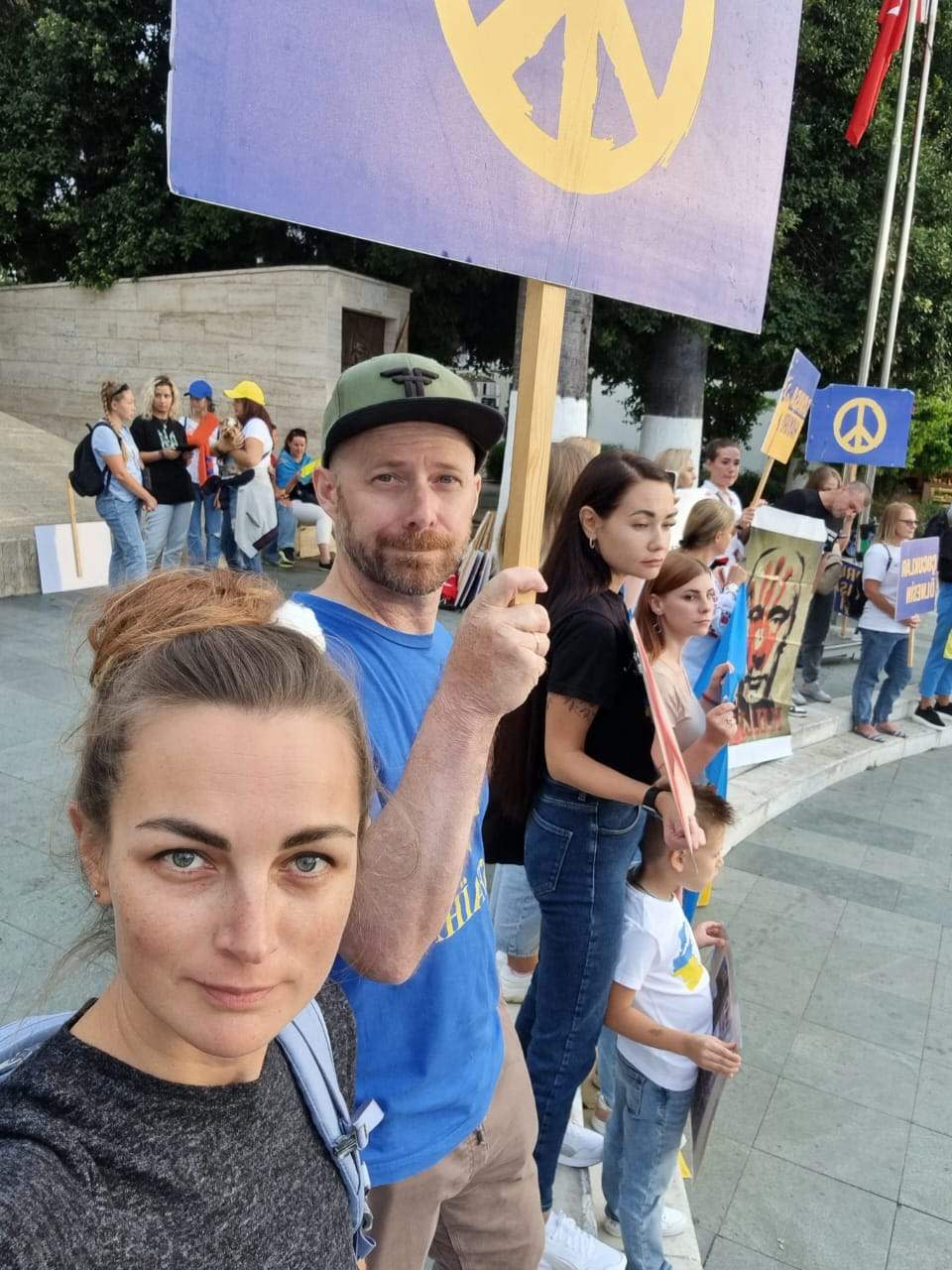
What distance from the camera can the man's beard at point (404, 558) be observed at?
137 cm

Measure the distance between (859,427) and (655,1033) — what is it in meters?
6.74

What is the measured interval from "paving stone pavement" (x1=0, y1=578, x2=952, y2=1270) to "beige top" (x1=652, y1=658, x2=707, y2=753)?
1336 millimetres

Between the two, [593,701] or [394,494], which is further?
[593,701]

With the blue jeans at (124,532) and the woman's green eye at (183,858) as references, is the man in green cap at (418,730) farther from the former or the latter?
the blue jeans at (124,532)

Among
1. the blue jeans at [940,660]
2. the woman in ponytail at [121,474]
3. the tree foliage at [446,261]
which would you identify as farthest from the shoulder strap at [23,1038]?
the tree foliage at [446,261]

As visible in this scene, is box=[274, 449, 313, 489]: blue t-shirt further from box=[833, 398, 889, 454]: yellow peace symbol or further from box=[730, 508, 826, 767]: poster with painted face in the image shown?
box=[730, 508, 826, 767]: poster with painted face

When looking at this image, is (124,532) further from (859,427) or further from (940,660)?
(940,660)

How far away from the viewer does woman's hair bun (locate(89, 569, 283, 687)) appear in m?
0.99

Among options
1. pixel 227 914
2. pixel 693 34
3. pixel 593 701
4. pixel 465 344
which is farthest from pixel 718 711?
pixel 465 344

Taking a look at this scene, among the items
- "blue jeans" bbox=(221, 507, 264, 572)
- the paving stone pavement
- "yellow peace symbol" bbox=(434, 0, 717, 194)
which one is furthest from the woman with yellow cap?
"yellow peace symbol" bbox=(434, 0, 717, 194)

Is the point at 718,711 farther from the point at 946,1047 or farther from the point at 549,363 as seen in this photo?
the point at 946,1047

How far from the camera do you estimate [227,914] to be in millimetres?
806

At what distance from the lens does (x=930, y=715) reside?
23.8ft

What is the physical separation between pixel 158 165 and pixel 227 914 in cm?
1522
